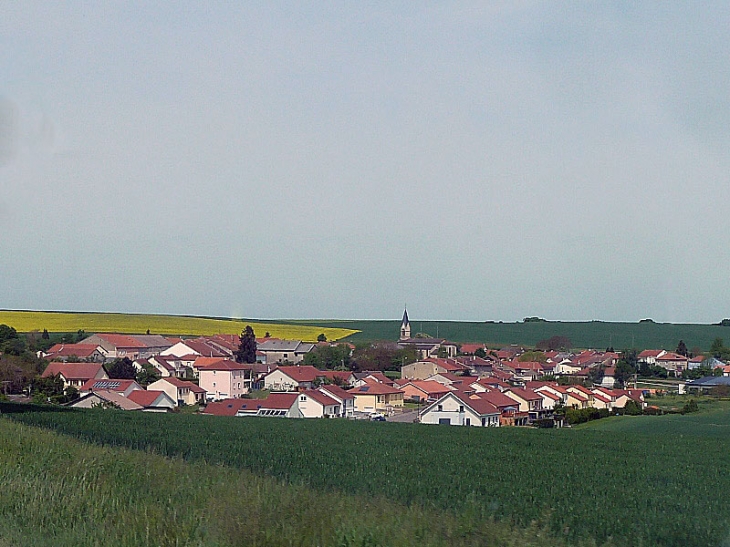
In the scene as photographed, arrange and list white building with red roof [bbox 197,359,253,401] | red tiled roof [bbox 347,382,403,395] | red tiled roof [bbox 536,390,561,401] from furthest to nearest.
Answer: white building with red roof [bbox 197,359,253,401] < red tiled roof [bbox 347,382,403,395] < red tiled roof [bbox 536,390,561,401]

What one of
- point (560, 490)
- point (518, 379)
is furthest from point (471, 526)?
point (518, 379)

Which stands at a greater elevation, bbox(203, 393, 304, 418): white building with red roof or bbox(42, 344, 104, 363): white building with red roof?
bbox(42, 344, 104, 363): white building with red roof

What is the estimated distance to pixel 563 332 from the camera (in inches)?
4437

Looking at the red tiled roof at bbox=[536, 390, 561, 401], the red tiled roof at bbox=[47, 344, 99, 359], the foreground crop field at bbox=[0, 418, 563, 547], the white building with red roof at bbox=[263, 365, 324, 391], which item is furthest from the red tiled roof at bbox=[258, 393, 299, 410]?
the foreground crop field at bbox=[0, 418, 563, 547]

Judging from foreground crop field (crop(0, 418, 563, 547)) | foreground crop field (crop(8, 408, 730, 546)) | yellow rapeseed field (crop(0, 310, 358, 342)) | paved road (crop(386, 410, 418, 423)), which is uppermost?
yellow rapeseed field (crop(0, 310, 358, 342))

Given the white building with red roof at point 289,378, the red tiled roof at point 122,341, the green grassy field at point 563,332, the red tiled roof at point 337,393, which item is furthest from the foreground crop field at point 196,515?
the green grassy field at point 563,332

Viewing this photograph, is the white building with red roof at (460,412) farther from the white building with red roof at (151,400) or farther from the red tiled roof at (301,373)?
the red tiled roof at (301,373)

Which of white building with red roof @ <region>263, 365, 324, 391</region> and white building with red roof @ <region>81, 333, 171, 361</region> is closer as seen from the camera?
white building with red roof @ <region>263, 365, 324, 391</region>

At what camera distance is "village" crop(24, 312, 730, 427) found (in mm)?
44656

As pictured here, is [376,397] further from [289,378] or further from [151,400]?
[151,400]

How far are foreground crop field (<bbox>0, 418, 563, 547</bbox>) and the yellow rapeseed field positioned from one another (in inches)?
3271

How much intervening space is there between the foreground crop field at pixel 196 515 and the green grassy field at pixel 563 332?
81678 millimetres

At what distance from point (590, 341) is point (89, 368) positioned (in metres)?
65.8

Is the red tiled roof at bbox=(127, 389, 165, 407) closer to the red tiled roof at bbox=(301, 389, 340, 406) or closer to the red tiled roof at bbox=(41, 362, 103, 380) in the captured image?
the red tiled roof at bbox=(41, 362, 103, 380)
